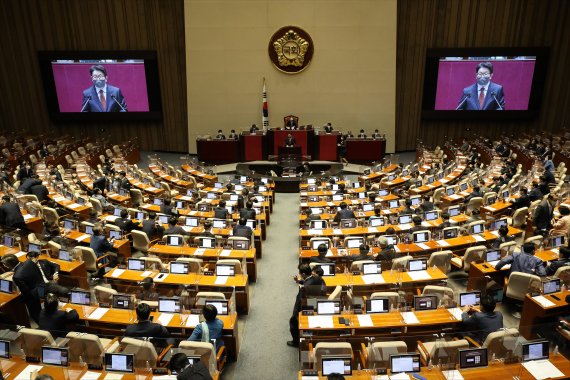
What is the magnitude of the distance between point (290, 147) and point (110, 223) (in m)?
10.6

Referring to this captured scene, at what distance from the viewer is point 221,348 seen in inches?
253

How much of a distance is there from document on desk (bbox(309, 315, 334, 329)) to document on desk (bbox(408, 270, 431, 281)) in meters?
2.10

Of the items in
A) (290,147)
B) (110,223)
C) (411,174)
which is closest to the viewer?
(110,223)

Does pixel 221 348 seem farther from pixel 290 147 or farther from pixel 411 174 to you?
pixel 290 147

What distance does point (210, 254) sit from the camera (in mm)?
9438

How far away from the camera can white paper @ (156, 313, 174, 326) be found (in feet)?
22.2

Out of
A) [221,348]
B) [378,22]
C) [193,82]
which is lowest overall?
[221,348]

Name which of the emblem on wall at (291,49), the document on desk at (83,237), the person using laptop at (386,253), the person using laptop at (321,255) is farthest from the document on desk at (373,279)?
the emblem on wall at (291,49)

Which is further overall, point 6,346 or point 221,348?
point 221,348

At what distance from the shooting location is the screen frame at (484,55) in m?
22.3

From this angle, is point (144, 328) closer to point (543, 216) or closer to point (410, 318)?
point (410, 318)

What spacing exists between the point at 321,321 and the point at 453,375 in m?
2.00

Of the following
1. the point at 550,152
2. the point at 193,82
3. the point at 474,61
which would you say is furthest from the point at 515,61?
the point at 193,82

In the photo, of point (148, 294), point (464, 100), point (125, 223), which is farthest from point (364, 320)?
point (464, 100)
